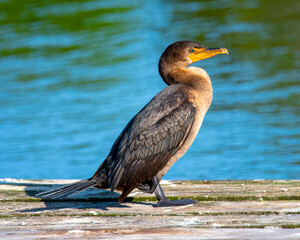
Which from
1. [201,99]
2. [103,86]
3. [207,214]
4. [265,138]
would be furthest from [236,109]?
[207,214]

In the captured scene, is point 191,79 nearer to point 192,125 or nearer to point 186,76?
point 186,76

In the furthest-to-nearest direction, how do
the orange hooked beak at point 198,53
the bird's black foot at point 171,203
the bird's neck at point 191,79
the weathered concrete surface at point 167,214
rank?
the orange hooked beak at point 198,53, the bird's neck at point 191,79, the bird's black foot at point 171,203, the weathered concrete surface at point 167,214

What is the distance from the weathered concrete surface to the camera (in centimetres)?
343

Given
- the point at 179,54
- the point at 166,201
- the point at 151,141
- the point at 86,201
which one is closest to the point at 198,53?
the point at 179,54

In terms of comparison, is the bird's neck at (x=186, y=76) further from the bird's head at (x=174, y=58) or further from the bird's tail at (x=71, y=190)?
the bird's tail at (x=71, y=190)

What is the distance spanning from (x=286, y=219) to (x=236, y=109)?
6.11 m

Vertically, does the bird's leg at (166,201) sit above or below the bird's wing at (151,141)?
below

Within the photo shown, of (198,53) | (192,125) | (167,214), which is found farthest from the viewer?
(198,53)

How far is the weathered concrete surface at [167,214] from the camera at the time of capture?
343cm

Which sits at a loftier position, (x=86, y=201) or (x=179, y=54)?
(x=179, y=54)

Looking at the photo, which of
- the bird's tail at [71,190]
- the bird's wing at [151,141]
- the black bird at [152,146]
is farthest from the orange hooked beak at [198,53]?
the bird's tail at [71,190]

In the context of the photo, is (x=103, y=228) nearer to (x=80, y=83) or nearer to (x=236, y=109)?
(x=236, y=109)

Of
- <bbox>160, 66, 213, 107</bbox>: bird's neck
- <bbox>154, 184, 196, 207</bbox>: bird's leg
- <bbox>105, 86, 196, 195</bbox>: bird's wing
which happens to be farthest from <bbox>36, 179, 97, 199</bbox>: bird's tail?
<bbox>160, 66, 213, 107</bbox>: bird's neck

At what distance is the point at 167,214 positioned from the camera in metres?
3.93
